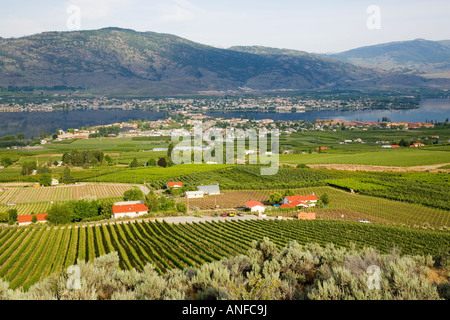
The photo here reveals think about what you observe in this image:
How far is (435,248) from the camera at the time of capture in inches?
634

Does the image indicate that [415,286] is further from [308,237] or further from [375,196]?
[375,196]

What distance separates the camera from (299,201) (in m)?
31.0

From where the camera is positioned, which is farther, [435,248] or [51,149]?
[51,149]

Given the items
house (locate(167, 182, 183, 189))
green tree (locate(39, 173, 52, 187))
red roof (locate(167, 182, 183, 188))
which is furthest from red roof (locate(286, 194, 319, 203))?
green tree (locate(39, 173, 52, 187))

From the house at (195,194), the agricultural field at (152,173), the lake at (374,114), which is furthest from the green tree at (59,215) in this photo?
the lake at (374,114)

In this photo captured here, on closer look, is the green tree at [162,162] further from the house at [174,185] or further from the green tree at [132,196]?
the green tree at [132,196]

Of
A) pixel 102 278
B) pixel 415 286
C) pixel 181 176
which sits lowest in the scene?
pixel 181 176

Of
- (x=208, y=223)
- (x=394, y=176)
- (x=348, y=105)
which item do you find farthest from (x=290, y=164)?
(x=348, y=105)

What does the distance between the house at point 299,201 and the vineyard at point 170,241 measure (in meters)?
6.14

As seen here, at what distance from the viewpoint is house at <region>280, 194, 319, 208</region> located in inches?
1204

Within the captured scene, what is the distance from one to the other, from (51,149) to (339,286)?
66926mm

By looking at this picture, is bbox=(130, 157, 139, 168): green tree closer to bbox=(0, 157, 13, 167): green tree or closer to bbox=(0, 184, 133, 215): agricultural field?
bbox=(0, 184, 133, 215): agricultural field

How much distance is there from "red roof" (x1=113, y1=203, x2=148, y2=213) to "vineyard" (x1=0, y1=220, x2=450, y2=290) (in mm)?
3597

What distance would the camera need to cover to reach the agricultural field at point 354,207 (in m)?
25.3
